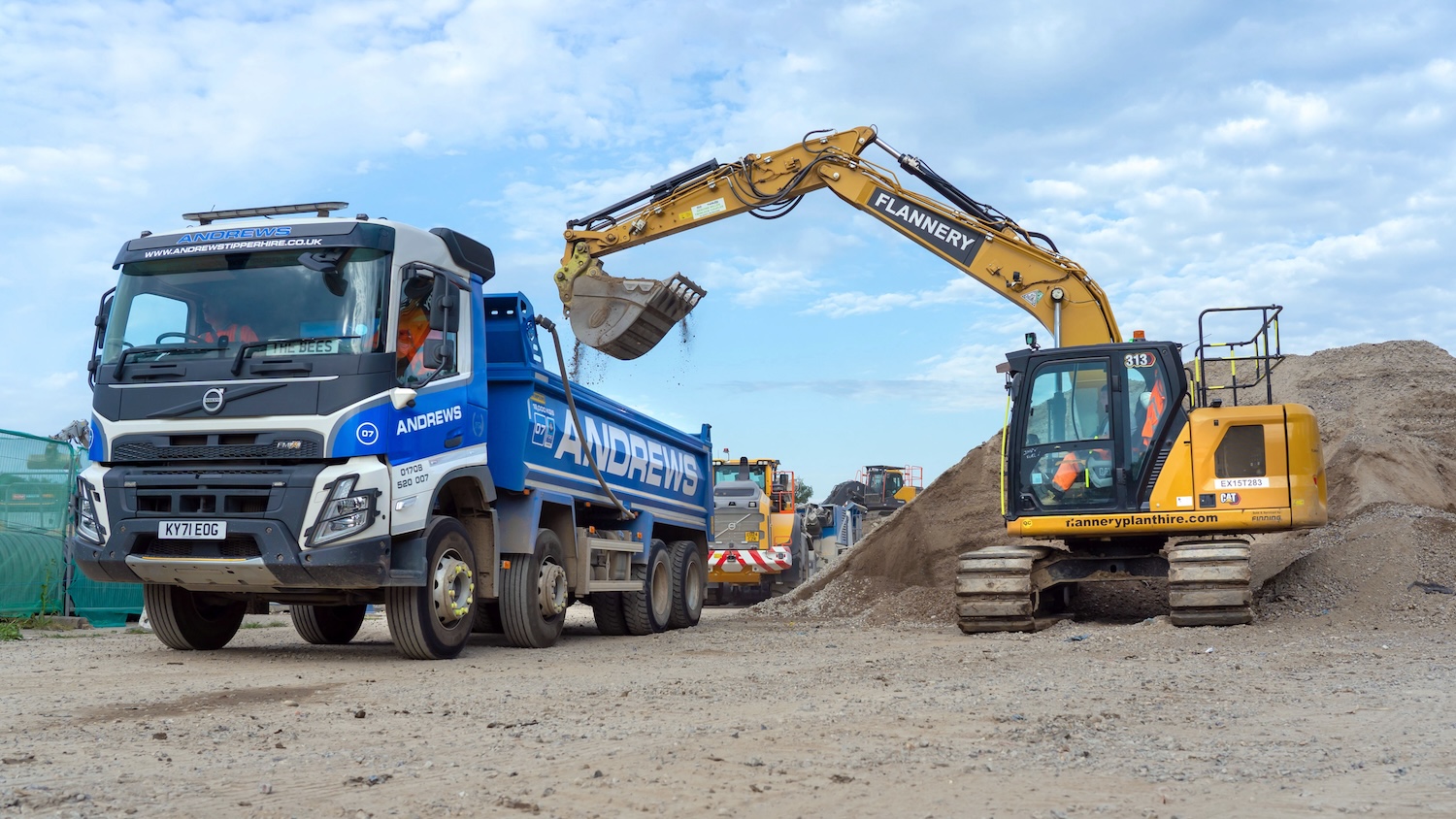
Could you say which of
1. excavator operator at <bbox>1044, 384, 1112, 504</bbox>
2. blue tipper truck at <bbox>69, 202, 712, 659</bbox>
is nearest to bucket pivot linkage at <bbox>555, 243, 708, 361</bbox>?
blue tipper truck at <bbox>69, 202, 712, 659</bbox>

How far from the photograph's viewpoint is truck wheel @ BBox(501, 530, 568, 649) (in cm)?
1106

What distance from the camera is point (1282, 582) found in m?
13.4

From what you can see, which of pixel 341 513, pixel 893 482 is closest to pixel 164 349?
pixel 341 513

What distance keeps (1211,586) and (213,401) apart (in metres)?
8.88

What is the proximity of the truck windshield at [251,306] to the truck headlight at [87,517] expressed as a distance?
0.94 meters

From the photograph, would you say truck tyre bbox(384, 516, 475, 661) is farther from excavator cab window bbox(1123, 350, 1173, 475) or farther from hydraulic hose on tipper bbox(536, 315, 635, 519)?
excavator cab window bbox(1123, 350, 1173, 475)

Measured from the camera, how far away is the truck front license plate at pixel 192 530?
8773mm

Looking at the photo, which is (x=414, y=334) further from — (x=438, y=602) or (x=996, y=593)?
(x=996, y=593)

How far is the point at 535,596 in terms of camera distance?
1112 cm

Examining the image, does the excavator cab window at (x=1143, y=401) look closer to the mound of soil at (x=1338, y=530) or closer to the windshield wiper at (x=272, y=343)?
the mound of soil at (x=1338, y=530)

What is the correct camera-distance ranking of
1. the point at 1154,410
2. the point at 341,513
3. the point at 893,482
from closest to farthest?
the point at 341,513 → the point at 1154,410 → the point at 893,482

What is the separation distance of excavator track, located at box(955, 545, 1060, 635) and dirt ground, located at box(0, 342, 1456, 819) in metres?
0.32

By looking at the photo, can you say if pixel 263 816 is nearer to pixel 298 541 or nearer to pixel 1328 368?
pixel 298 541

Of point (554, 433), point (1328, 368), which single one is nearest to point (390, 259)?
point (554, 433)
